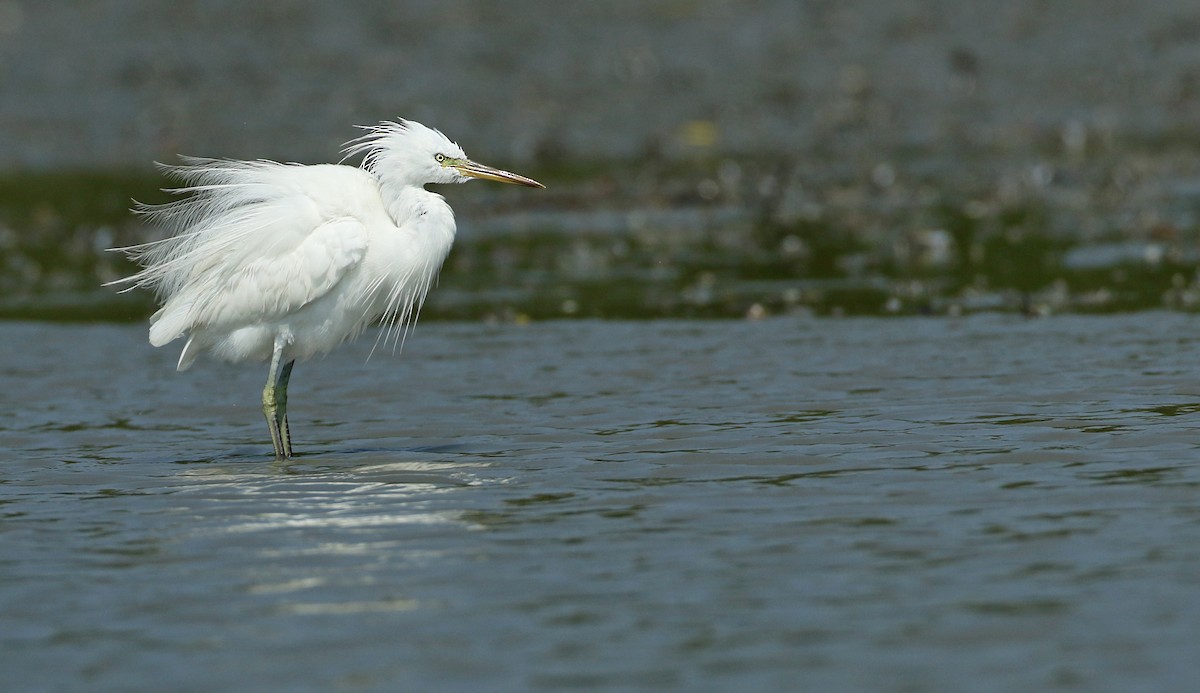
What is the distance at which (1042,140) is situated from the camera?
83.6ft

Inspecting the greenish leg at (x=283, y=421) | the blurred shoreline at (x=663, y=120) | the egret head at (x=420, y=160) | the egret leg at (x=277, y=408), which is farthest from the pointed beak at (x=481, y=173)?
the blurred shoreline at (x=663, y=120)

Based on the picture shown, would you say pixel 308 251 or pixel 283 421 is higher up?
pixel 308 251

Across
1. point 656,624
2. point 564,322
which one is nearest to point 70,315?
point 564,322

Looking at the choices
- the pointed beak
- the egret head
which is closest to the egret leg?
the egret head

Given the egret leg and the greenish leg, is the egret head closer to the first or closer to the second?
the egret leg

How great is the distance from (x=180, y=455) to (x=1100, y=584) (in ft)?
17.9

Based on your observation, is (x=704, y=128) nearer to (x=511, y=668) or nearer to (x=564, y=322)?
(x=564, y=322)

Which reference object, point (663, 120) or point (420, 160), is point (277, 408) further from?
point (663, 120)

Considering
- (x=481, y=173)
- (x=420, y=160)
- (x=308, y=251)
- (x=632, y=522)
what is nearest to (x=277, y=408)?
(x=308, y=251)

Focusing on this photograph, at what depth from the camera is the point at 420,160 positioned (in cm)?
966

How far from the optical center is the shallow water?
5.87 metres

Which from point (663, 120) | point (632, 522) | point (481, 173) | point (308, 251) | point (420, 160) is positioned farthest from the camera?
point (663, 120)

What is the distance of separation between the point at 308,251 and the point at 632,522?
2.81 m

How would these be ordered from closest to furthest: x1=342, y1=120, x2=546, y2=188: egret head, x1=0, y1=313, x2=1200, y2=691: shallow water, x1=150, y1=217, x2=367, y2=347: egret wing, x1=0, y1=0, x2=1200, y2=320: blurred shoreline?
x1=0, y1=313, x2=1200, y2=691: shallow water
x1=150, y1=217, x2=367, y2=347: egret wing
x1=342, y1=120, x2=546, y2=188: egret head
x1=0, y1=0, x2=1200, y2=320: blurred shoreline
